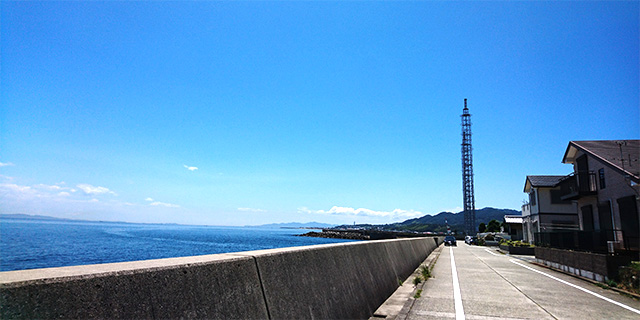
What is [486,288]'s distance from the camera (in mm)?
12258

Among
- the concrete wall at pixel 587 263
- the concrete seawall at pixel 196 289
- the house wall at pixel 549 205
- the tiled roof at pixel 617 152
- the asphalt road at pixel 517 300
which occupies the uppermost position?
the tiled roof at pixel 617 152

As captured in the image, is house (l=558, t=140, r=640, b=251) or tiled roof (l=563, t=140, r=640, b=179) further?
tiled roof (l=563, t=140, r=640, b=179)

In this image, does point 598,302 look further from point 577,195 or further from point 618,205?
point 577,195

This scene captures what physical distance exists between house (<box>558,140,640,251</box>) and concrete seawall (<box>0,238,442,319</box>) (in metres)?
16.8

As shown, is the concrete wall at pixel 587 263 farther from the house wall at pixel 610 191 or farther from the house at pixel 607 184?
the house wall at pixel 610 191

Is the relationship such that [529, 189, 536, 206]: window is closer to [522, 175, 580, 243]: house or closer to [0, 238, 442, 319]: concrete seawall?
[522, 175, 580, 243]: house

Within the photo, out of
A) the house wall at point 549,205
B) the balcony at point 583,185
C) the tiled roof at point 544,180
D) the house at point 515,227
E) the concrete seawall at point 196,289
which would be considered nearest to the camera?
the concrete seawall at point 196,289

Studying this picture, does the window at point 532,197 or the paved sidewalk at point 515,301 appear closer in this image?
the paved sidewalk at point 515,301

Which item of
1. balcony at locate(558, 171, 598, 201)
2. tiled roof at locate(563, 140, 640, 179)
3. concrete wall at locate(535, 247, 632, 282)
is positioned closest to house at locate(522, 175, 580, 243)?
balcony at locate(558, 171, 598, 201)

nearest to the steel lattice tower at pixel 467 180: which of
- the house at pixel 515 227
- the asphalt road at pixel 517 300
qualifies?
the house at pixel 515 227

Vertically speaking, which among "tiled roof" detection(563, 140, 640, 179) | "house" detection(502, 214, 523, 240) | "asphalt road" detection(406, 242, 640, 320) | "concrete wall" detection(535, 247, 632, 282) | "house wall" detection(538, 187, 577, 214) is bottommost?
"asphalt road" detection(406, 242, 640, 320)

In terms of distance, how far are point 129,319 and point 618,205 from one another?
27011mm

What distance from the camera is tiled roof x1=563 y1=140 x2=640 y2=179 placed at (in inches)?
845

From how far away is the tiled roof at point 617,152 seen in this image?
21.5m
